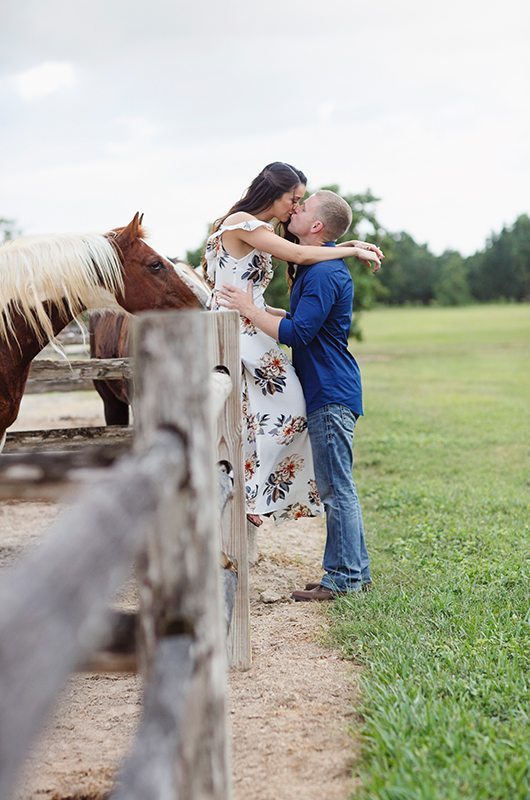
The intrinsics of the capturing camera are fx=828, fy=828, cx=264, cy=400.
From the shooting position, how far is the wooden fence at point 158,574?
0.99 metres

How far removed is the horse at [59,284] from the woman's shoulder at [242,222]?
0.58m

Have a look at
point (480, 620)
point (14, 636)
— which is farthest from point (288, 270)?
point (14, 636)

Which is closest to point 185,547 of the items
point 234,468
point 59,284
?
point 234,468

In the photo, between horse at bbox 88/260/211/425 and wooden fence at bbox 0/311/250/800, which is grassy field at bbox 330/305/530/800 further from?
horse at bbox 88/260/211/425

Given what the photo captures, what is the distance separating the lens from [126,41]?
16.8m

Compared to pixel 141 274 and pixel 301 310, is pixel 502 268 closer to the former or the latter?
pixel 141 274

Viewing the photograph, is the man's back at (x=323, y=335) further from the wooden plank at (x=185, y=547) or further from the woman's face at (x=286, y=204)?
the wooden plank at (x=185, y=547)

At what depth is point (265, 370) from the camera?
422 centimetres

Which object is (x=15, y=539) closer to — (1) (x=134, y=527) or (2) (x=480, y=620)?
(2) (x=480, y=620)

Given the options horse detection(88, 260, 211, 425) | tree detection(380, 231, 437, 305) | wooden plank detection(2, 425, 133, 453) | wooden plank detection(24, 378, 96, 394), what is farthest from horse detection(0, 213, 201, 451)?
tree detection(380, 231, 437, 305)

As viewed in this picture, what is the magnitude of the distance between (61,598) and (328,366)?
3287 millimetres

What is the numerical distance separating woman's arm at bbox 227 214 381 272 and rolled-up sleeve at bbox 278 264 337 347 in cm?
8

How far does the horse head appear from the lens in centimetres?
448

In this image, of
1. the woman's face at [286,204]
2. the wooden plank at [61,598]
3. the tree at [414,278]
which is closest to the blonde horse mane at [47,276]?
the woman's face at [286,204]
